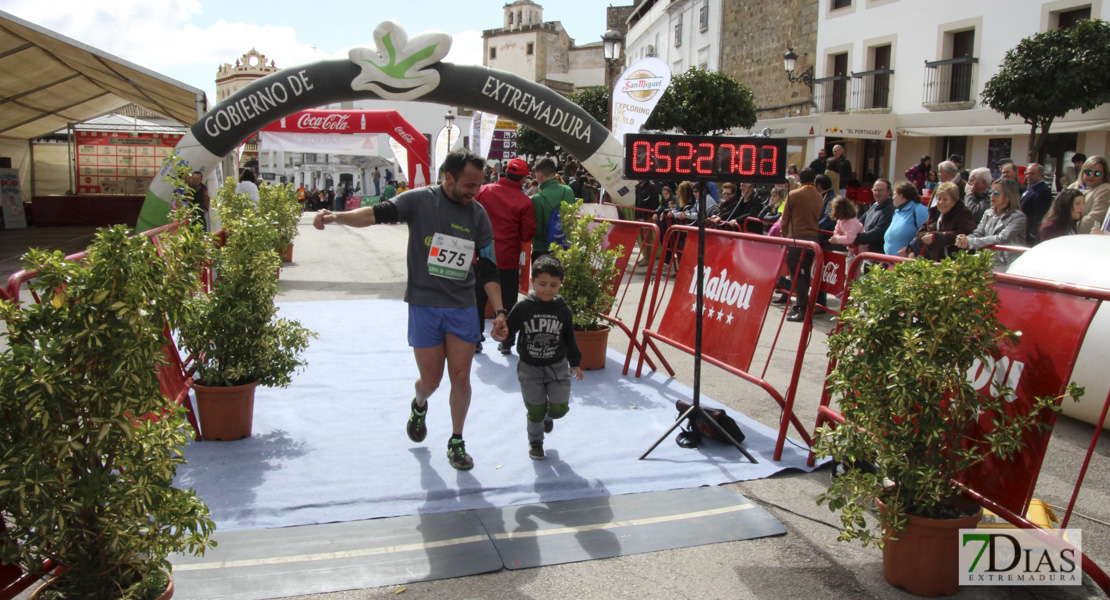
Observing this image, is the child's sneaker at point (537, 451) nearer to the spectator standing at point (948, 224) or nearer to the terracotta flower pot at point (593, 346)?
the terracotta flower pot at point (593, 346)

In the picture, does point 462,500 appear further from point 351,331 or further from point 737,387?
point 351,331

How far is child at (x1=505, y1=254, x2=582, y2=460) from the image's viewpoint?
4715 mm

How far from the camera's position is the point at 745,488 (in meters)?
4.49

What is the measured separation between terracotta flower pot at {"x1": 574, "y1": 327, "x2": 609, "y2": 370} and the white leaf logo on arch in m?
5.87

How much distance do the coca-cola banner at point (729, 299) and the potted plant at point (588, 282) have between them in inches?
32.6

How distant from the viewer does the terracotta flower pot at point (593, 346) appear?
23.0ft

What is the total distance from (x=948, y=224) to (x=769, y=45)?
75.2 feet

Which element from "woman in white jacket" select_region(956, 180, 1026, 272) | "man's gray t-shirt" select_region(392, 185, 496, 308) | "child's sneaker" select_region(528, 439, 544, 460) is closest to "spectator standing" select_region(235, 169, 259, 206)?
"man's gray t-shirt" select_region(392, 185, 496, 308)

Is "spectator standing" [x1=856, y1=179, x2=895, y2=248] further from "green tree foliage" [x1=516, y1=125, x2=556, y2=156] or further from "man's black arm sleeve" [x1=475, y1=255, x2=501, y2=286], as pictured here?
"green tree foliage" [x1=516, y1=125, x2=556, y2=156]

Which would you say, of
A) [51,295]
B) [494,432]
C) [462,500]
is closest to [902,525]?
[462,500]

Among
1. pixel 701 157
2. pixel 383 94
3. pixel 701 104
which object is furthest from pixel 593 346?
pixel 701 104

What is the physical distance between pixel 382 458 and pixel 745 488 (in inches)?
84.4

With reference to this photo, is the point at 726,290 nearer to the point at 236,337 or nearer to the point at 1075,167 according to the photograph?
the point at 236,337

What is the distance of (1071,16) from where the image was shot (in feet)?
58.3
